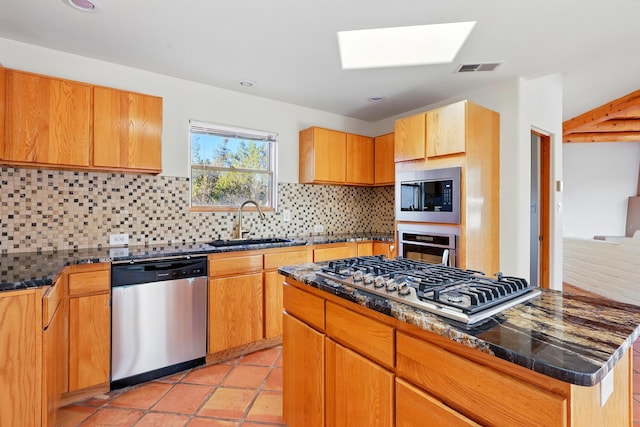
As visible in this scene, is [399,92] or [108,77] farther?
[399,92]

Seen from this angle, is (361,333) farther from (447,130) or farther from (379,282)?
(447,130)

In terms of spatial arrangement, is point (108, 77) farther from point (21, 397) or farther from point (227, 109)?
point (21, 397)

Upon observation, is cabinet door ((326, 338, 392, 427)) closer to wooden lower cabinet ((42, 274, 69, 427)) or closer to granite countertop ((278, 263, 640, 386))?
granite countertop ((278, 263, 640, 386))

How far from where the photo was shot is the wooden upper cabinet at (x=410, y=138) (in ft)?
10.1

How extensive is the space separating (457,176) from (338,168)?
1.46 meters

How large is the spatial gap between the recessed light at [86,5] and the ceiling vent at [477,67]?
106 inches

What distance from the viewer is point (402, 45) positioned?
256 cm

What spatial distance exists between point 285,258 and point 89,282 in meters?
1.53

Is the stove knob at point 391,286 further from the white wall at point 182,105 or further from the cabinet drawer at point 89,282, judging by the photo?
the white wall at point 182,105

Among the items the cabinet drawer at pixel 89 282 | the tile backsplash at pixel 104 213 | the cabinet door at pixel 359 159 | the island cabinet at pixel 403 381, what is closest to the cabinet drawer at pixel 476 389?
the island cabinet at pixel 403 381

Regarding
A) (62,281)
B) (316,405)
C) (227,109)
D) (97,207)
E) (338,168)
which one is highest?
(227,109)

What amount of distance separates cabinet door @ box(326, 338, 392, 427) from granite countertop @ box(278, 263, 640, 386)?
272 millimetres

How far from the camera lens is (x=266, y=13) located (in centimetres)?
198

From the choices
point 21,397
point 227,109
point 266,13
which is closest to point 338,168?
point 227,109
